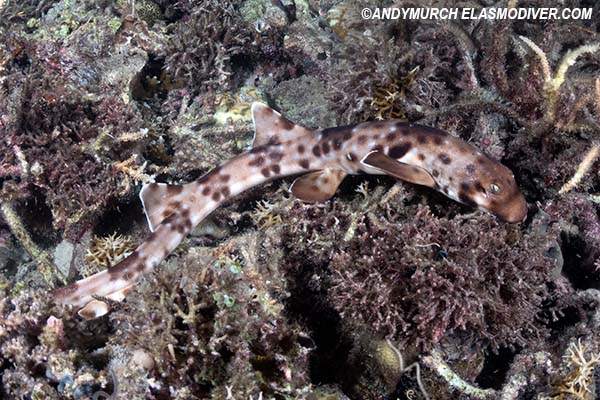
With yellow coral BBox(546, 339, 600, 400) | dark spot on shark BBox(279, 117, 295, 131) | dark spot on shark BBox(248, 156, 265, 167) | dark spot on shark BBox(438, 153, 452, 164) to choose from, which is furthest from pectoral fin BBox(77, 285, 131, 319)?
yellow coral BBox(546, 339, 600, 400)

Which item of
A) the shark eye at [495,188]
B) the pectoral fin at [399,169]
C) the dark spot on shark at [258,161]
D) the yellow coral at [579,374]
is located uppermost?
the shark eye at [495,188]

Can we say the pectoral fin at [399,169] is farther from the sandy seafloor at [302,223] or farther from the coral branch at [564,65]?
the coral branch at [564,65]

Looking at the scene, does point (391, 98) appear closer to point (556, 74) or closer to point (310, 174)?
point (310, 174)

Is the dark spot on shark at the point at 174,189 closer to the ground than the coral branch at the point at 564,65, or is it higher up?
closer to the ground

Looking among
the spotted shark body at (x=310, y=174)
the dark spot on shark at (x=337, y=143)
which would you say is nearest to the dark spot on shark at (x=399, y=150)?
the spotted shark body at (x=310, y=174)

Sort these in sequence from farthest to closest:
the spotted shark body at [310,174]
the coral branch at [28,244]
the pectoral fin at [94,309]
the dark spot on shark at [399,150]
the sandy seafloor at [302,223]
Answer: the coral branch at [28,244] < the dark spot on shark at [399,150] < the pectoral fin at [94,309] < the spotted shark body at [310,174] < the sandy seafloor at [302,223]

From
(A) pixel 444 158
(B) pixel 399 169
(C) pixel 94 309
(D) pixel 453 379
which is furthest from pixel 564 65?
(C) pixel 94 309
